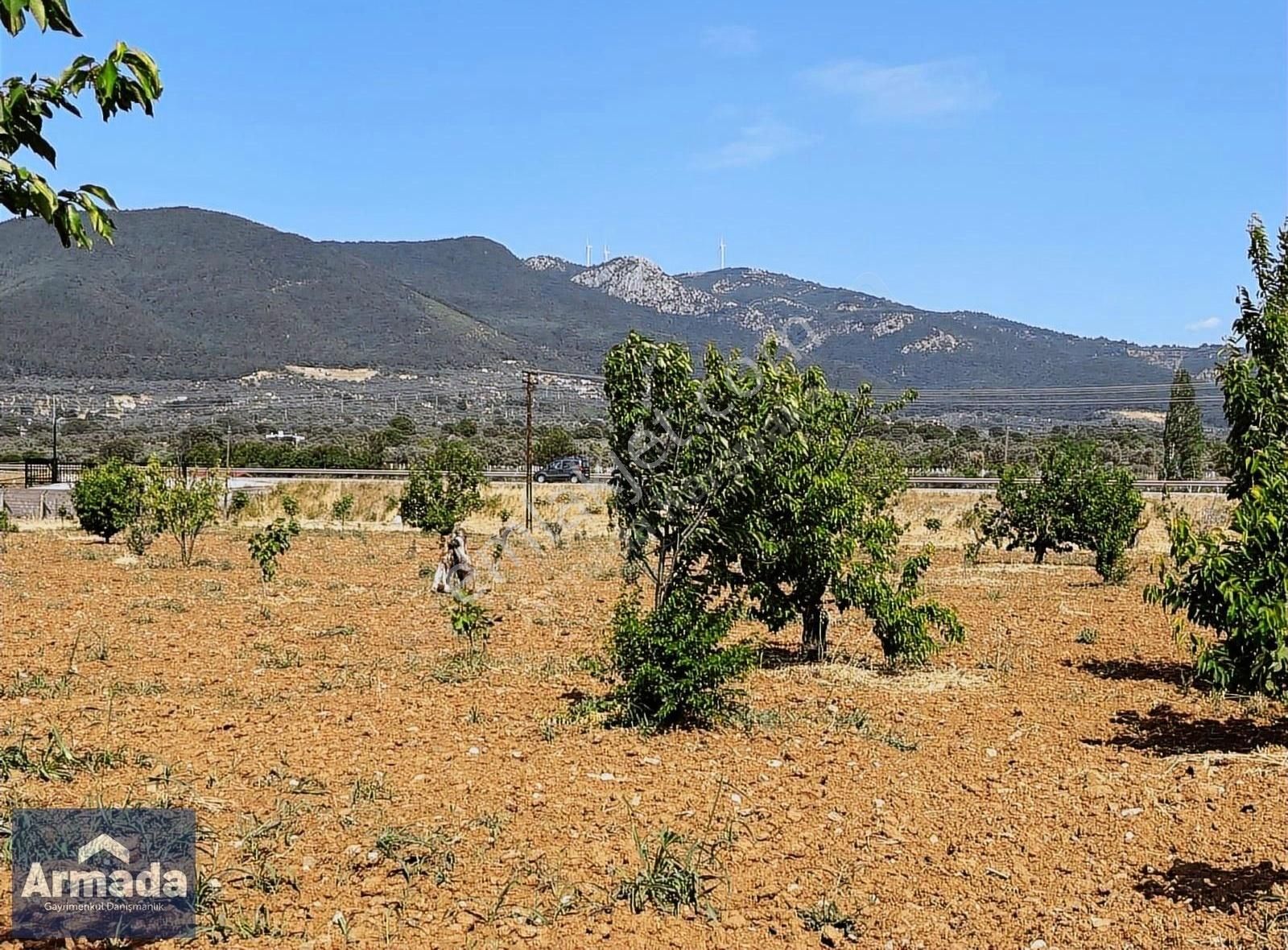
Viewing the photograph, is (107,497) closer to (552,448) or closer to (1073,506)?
(1073,506)

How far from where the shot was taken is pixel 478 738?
315 inches

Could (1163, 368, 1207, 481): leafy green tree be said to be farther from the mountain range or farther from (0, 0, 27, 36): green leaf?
(0, 0, 27, 36): green leaf

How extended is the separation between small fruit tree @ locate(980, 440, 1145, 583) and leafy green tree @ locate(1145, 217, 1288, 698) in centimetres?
1124

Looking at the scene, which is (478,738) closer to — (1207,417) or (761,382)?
(761,382)

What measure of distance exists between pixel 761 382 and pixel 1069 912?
4938 millimetres

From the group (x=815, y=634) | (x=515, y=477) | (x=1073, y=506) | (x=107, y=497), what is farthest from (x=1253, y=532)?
(x=515, y=477)

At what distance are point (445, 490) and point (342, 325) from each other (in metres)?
122

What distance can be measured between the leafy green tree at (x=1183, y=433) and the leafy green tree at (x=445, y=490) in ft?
138

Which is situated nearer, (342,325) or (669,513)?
(669,513)

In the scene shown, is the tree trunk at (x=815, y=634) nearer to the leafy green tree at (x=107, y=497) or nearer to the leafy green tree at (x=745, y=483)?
the leafy green tree at (x=745, y=483)

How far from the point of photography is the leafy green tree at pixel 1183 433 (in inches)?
2151

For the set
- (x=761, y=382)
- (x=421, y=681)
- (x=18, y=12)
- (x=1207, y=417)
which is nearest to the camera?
(x=18, y=12)

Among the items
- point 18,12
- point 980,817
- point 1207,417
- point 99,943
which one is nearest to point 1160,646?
point 980,817

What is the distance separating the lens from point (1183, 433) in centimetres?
5747
